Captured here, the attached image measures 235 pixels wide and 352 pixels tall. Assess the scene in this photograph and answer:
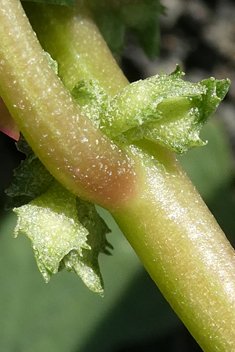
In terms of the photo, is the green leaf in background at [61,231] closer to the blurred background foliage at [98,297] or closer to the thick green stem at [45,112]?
the thick green stem at [45,112]

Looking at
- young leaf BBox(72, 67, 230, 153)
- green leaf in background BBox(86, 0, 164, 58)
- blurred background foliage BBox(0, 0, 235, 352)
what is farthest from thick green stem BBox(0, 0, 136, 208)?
blurred background foliage BBox(0, 0, 235, 352)

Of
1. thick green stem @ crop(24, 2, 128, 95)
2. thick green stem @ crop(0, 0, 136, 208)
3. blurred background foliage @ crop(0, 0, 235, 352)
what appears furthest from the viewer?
Result: blurred background foliage @ crop(0, 0, 235, 352)

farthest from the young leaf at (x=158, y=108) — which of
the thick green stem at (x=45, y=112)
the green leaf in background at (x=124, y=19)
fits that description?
the green leaf in background at (x=124, y=19)

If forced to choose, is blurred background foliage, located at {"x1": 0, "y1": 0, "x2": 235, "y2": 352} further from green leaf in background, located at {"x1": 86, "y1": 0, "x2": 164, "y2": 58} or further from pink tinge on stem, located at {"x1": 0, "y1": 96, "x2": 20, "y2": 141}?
pink tinge on stem, located at {"x1": 0, "y1": 96, "x2": 20, "y2": 141}

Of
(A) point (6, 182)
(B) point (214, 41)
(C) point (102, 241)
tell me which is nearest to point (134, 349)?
(A) point (6, 182)

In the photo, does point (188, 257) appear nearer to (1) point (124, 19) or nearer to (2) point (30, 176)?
(2) point (30, 176)

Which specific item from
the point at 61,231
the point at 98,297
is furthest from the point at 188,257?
the point at 98,297
